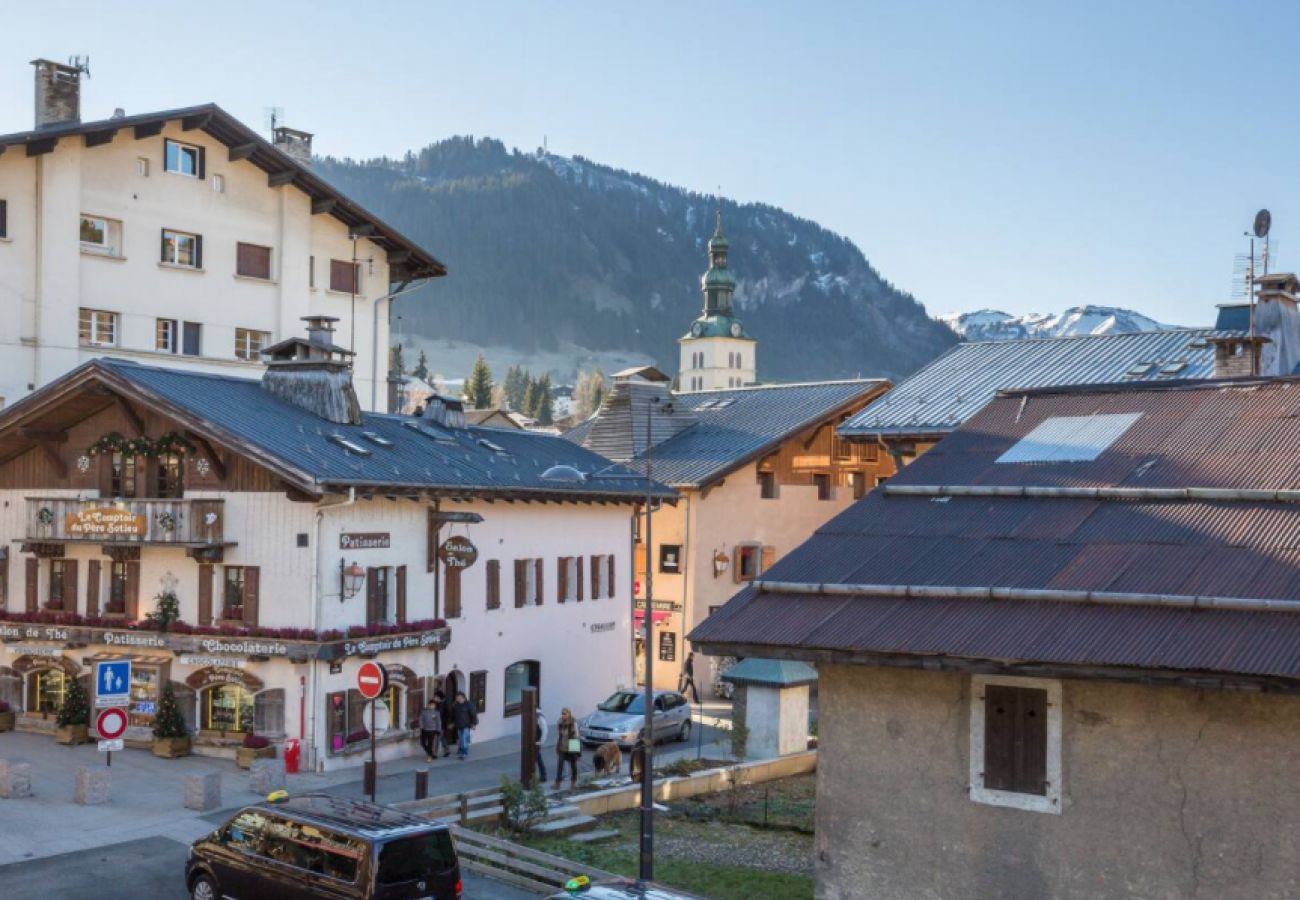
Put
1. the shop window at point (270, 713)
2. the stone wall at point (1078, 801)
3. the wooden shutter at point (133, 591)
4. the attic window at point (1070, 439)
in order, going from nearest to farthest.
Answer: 1. the stone wall at point (1078, 801)
2. the attic window at point (1070, 439)
3. the shop window at point (270, 713)
4. the wooden shutter at point (133, 591)

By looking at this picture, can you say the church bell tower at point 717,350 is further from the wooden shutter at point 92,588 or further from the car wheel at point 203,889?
the car wheel at point 203,889

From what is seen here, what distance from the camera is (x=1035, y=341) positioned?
4394 cm

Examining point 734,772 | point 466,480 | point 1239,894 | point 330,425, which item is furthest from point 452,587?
point 1239,894

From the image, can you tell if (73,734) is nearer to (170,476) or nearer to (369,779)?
(170,476)

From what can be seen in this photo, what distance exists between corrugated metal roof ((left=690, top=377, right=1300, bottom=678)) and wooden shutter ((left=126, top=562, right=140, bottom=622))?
21513 mm

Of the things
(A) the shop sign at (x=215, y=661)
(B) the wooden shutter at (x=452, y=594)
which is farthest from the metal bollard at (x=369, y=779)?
(B) the wooden shutter at (x=452, y=594)

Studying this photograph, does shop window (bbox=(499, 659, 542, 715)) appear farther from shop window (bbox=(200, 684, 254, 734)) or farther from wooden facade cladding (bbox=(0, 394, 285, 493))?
wooden facade cladding (bbox=(0, 394, 285, 493))

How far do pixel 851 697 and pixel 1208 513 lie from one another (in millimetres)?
4458

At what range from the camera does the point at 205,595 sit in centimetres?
3180

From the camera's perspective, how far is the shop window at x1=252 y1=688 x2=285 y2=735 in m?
30.5

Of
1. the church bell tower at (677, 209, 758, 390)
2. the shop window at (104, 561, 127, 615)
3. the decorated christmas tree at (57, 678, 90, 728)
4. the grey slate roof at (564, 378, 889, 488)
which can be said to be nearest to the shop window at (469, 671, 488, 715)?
the shop window at (104, 561, 127, 615)

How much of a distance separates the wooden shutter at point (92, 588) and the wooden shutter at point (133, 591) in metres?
1.07

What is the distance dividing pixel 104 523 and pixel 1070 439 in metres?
23.3

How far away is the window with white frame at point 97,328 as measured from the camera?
139 ft
